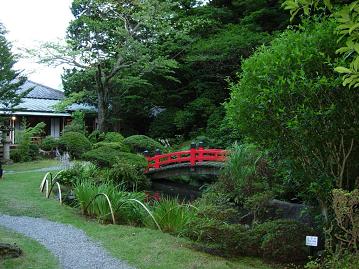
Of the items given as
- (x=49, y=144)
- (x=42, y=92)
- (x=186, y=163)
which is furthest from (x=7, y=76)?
(x=42, y=92)

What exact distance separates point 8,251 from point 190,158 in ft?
33.9

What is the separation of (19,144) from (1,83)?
396cm

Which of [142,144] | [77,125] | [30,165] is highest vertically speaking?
[77,125]

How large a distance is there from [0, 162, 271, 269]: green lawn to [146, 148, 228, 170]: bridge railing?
20.3 ft

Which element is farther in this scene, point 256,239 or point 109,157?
point 109,157

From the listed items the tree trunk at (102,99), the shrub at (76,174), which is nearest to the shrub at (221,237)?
the shrub at (76,174)

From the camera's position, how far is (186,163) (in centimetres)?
1602

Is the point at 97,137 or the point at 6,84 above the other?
the point at 6,84

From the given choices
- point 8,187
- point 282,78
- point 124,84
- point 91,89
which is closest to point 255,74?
point 282,78

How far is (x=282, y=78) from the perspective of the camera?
5723mm

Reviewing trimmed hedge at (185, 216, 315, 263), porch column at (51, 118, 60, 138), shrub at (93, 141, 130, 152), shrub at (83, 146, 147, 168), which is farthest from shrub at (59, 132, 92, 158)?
trimmed hedge at (185, 216, 315, 263)

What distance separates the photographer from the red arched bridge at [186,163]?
15.2 meters

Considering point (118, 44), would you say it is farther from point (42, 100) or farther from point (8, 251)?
point (8, 251)

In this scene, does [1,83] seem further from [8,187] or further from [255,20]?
[255,20]
